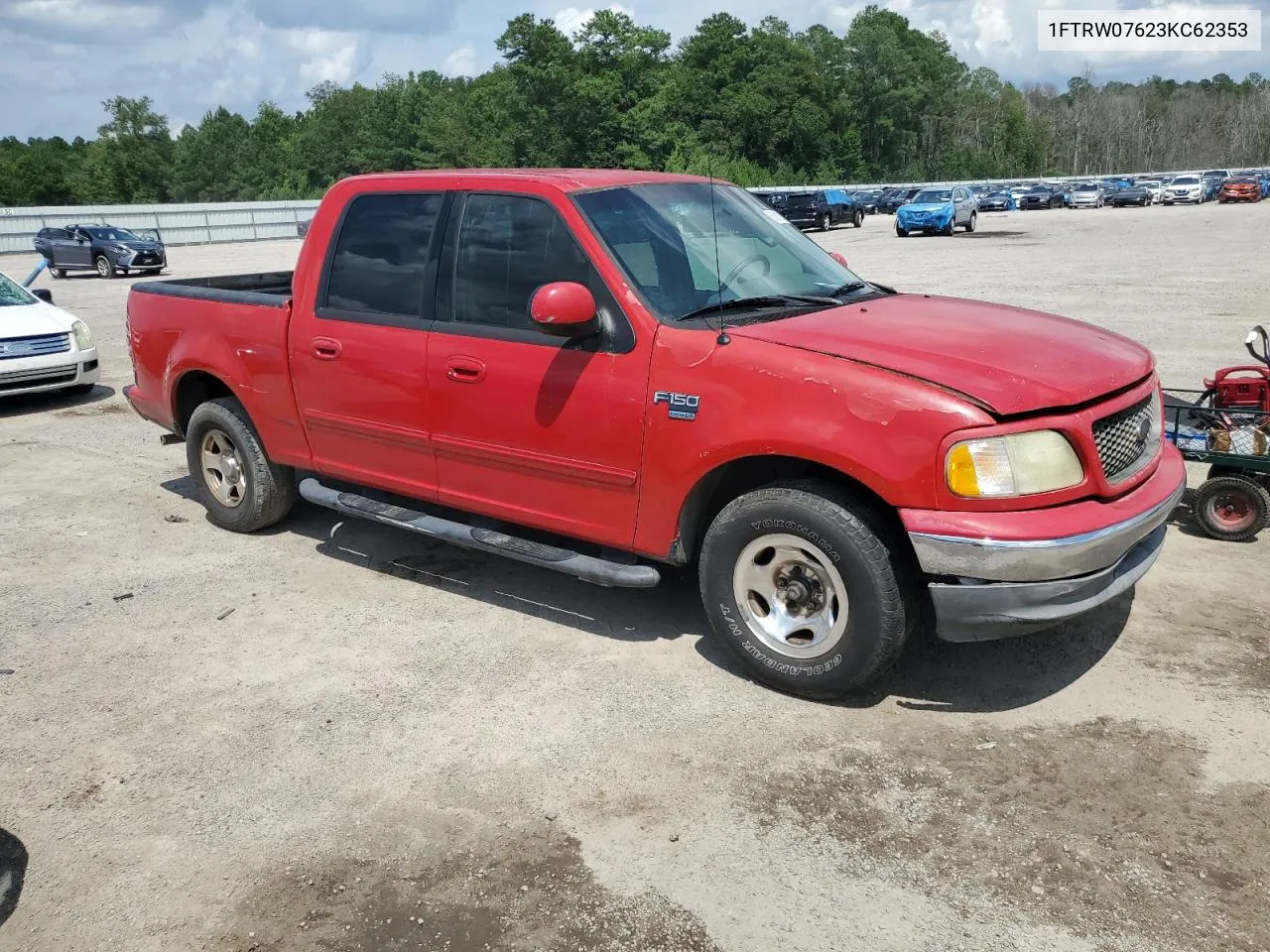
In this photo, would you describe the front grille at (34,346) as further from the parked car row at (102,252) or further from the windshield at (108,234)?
the windshield at (108,234)

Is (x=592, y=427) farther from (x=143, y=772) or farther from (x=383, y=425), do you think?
(x=143, y=772)

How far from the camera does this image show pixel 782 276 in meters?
4.89

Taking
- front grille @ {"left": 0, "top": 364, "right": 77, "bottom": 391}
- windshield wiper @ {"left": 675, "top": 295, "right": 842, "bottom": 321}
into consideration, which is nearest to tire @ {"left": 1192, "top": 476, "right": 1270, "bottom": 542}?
windshield wiper @ {"left": 675, "top": 295, "right": 842, "bottom": 321}

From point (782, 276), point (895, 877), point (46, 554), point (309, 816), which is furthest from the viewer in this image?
point (46, 554)

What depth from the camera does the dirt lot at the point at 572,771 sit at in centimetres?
306

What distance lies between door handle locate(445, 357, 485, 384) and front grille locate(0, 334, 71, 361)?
7.55 metres

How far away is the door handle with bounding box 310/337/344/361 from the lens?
17.6 feet

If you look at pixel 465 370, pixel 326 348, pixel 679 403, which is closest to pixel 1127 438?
pixel 679 403

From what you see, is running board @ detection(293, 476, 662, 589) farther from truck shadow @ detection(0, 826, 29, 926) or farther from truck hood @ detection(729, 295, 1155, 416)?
truck shadow @ detection(0, 826, 29, 926)

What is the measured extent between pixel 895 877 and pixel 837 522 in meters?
1.25

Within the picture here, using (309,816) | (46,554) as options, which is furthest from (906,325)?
(46,554)

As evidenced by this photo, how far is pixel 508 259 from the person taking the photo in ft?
15.8

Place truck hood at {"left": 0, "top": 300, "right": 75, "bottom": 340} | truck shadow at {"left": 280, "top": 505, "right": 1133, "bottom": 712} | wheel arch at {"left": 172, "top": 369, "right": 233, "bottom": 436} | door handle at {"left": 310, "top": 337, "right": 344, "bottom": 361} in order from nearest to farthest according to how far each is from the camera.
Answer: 1. truck shadow at {"left": 280, "top": 505, "right": 1133, "bottom": 712}
2. door handle at {"left": 310, "top": 337, "right": 344, "bottom": 361}
3. wheel arch at {"left": 172, "top": 369, "right": 233, "bottom": 436}
4. truck hood at {"left": 0, "top": 300, "right": 75, "bottom": 340}

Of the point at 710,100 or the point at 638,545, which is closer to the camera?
the point at 638,545
